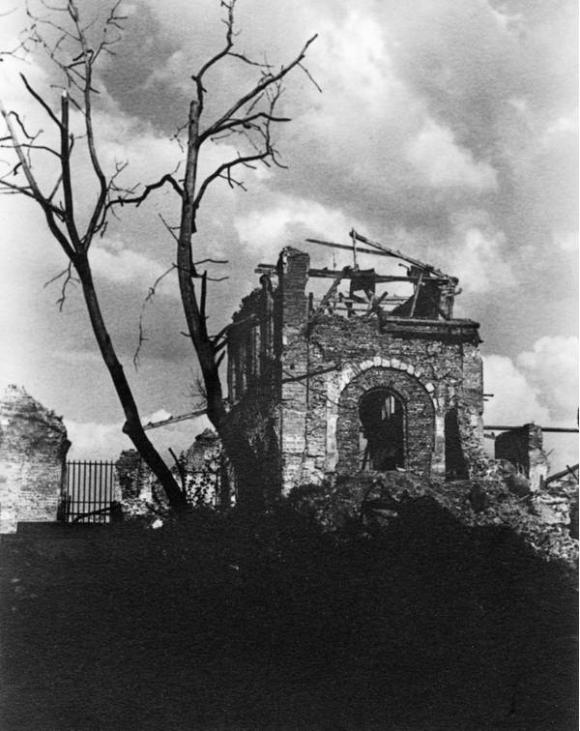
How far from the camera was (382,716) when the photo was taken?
6320mm

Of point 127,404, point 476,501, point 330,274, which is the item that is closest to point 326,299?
point 330,274

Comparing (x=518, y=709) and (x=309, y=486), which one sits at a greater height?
(x=309, y=486)

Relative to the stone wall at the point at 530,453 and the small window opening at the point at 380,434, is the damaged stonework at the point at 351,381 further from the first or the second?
the stone wall at the point at 530,453

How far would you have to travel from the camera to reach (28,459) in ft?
50.4

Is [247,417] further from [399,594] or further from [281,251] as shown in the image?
[399,594]

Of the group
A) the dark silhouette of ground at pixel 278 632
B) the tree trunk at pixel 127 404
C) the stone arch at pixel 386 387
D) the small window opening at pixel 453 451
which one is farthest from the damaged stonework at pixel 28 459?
the small window opening at pixel 453 451

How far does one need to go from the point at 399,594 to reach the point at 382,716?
141 centimetres

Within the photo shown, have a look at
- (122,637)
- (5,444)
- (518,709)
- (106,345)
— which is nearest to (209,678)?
(122,637)

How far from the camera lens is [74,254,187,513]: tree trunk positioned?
7.87 meters

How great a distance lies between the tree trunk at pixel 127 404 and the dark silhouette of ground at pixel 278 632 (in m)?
0.38

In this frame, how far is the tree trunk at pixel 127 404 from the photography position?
7867mm

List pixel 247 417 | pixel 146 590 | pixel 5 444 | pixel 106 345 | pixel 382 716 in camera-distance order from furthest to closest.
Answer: pixel 247 417, pixel 5 444, pixel 106 345, pixel 146 590, pixel 382 716

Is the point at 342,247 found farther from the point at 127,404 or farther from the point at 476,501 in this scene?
the point at 127,404

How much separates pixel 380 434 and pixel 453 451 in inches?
119
